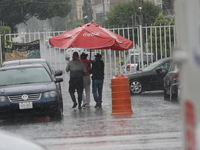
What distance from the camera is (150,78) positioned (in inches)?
837

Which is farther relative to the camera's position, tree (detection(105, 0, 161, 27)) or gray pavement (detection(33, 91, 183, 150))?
tree (detection(105, 0, 161, 27))

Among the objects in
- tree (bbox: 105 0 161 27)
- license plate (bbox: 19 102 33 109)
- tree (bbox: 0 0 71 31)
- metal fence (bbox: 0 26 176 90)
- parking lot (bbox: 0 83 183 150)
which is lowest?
parking lot (bbox: 0 83 183 150)

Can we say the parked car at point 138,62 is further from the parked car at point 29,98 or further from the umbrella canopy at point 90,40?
the parked car at point 29,98

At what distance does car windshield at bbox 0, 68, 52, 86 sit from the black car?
696cm

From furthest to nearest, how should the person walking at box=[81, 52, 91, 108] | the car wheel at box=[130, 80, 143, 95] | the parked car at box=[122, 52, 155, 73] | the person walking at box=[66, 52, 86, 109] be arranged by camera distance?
the parked car at box=[122, 52, 155, 73] → the car wheel at box=[130, 80, 143, 95] → the person walking at box=[81, 52, 91, 108] → the person walking at box=[66, 52, 86, 109]

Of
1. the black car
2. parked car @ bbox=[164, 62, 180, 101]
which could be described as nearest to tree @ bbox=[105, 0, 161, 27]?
the black car

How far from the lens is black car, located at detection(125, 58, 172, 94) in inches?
834

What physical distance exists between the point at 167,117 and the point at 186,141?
10.5m

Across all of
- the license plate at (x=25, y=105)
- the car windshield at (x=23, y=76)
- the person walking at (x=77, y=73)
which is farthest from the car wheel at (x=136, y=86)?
the license plate at (x=25, y=105)

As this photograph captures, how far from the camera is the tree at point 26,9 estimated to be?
63469 mm

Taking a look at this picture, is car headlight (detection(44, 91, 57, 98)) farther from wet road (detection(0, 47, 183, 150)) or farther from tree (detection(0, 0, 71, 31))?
tree (detection(0, 0, 71, 31))

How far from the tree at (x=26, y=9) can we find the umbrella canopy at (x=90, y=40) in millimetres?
46455

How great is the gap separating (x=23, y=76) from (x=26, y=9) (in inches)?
2039

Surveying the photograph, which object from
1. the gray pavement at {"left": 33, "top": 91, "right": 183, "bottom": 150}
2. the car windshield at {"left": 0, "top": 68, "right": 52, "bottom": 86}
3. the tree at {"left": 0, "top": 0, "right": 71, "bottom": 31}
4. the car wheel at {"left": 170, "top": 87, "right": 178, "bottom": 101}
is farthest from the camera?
the tree at {"left": 0, "top": 0, "right": 71, "bottom": 31}
